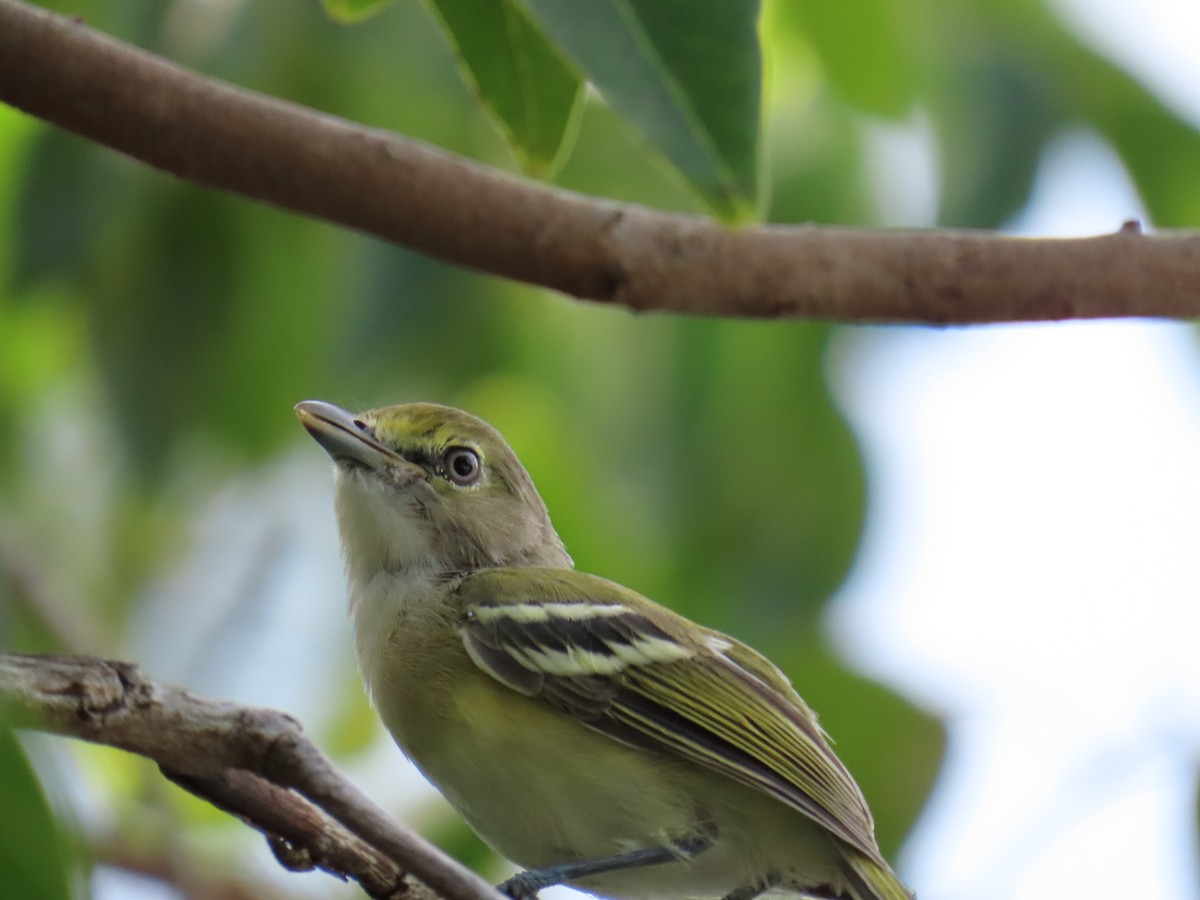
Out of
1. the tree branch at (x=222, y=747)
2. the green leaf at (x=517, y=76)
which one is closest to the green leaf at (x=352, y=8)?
the green leaf at (x=517, y=76)

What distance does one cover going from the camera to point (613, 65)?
205 cm

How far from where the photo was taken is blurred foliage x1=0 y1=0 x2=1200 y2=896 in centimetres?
441

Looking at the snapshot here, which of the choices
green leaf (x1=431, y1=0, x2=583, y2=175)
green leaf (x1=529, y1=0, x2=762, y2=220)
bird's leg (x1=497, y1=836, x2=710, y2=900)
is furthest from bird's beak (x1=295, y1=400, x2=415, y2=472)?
green leaf (x1=529, y1=0, x2=762, y2=220)

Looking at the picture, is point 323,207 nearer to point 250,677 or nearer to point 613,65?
point 613,65

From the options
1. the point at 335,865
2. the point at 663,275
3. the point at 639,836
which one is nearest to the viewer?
the point at 335,865

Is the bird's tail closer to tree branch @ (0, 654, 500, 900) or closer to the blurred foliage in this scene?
the blurred foliage

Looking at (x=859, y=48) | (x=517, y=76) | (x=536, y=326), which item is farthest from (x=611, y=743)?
(x=536, y=326)

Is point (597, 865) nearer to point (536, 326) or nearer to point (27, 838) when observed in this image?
point (27, 838)

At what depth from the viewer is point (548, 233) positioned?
8.21 ft

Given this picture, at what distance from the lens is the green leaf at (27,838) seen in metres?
1.22

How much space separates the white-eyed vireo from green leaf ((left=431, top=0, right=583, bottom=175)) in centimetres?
121

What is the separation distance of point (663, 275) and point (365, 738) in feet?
12.0

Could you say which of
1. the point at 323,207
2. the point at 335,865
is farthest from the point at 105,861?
the point at 323,207

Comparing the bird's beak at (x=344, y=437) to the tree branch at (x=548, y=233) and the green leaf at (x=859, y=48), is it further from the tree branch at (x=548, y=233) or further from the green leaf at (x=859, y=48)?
the green leaf at (x=859, y=48)
